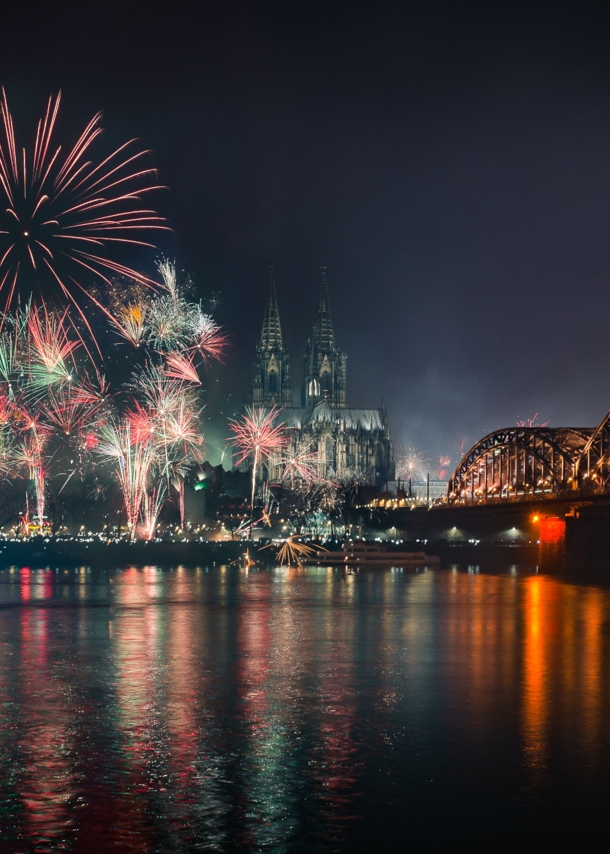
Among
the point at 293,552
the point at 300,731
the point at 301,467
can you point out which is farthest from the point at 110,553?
the point at 300,731

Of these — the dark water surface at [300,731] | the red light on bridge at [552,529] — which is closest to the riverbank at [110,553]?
the red light on bridge at [552,529]

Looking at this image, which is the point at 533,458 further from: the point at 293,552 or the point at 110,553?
the point at 110,553

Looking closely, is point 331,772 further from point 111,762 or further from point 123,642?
point 123,642

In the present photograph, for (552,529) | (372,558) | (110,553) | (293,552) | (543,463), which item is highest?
(543,463)

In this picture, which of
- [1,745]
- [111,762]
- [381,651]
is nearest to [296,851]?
[111,762]

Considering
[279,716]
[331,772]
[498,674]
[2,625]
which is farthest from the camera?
[2,625]
